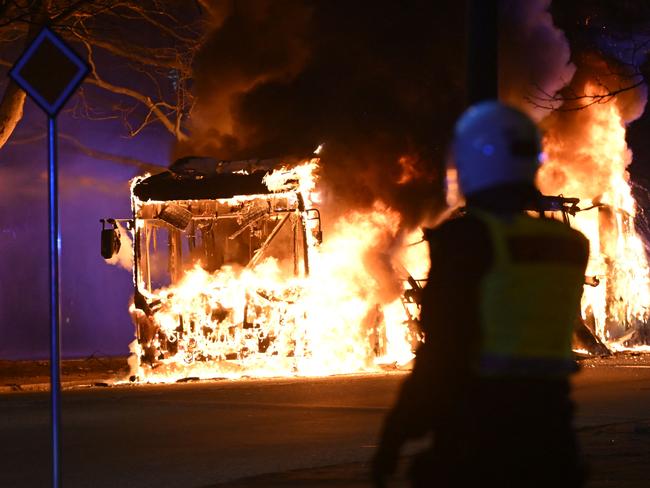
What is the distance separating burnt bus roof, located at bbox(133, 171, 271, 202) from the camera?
22.5 metres

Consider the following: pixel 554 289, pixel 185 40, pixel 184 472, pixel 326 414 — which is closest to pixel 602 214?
pixel 185 40

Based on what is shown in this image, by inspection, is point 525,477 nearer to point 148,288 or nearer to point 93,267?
point 148,288

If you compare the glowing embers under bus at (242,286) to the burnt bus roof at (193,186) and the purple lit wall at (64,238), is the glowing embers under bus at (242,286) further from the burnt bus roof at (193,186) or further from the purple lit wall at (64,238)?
the purple lit wall at (64,238)

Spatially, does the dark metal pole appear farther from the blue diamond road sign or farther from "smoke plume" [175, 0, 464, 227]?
"smoke plume" [175, 0, 464, 227]

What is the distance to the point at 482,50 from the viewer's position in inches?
394

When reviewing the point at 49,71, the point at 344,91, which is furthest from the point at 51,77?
the point at 344,91

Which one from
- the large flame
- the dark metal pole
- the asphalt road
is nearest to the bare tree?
the large flame

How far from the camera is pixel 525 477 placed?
12.2ft

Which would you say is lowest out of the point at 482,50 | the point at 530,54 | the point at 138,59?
the point at 482,50

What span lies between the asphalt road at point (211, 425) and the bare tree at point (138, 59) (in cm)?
1069

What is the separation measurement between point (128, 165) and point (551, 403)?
28.0m

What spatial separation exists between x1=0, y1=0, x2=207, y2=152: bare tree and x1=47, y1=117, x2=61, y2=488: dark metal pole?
60.7 feet

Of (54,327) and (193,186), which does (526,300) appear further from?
(193,186)

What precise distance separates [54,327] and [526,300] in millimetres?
4557
